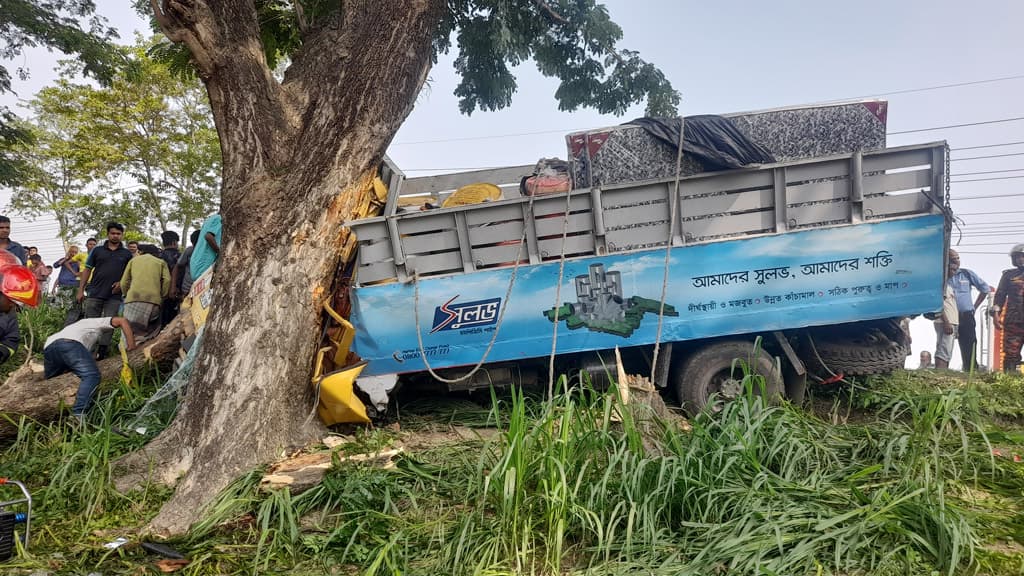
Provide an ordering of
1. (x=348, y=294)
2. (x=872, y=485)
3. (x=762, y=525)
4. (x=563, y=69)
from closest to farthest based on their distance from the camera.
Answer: (x=762, y=525), (x=872, y=485), (x=348, y=294), (x=563, y=69)

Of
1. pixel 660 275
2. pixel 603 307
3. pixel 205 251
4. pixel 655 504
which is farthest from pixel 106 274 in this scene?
pixel 655 504

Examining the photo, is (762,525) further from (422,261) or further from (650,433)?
(422,261)

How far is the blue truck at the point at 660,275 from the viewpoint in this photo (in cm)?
475

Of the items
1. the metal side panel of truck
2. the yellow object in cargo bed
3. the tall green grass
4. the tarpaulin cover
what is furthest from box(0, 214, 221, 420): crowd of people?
the tarpaulin cover

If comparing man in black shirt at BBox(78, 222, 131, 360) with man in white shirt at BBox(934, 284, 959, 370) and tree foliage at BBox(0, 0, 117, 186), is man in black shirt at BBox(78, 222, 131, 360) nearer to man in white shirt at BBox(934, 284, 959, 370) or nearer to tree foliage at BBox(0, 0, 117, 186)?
tree foliage at BBox(0, 0, 117, 186)

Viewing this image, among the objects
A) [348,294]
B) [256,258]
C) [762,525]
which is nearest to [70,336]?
[256,258]

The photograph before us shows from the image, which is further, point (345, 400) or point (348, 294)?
point (348, 294)

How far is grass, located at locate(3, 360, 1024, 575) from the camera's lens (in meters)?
2.56

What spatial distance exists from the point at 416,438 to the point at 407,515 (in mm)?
1357

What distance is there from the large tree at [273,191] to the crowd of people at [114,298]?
4.90 feet

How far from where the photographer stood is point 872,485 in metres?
2.93

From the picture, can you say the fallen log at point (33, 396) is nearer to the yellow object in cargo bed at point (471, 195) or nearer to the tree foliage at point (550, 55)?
the yellow object in cargo bed at point (471, 195)

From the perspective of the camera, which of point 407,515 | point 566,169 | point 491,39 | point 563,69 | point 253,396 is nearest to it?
point 407,515

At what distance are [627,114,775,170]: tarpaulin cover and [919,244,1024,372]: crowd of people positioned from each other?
410cm
